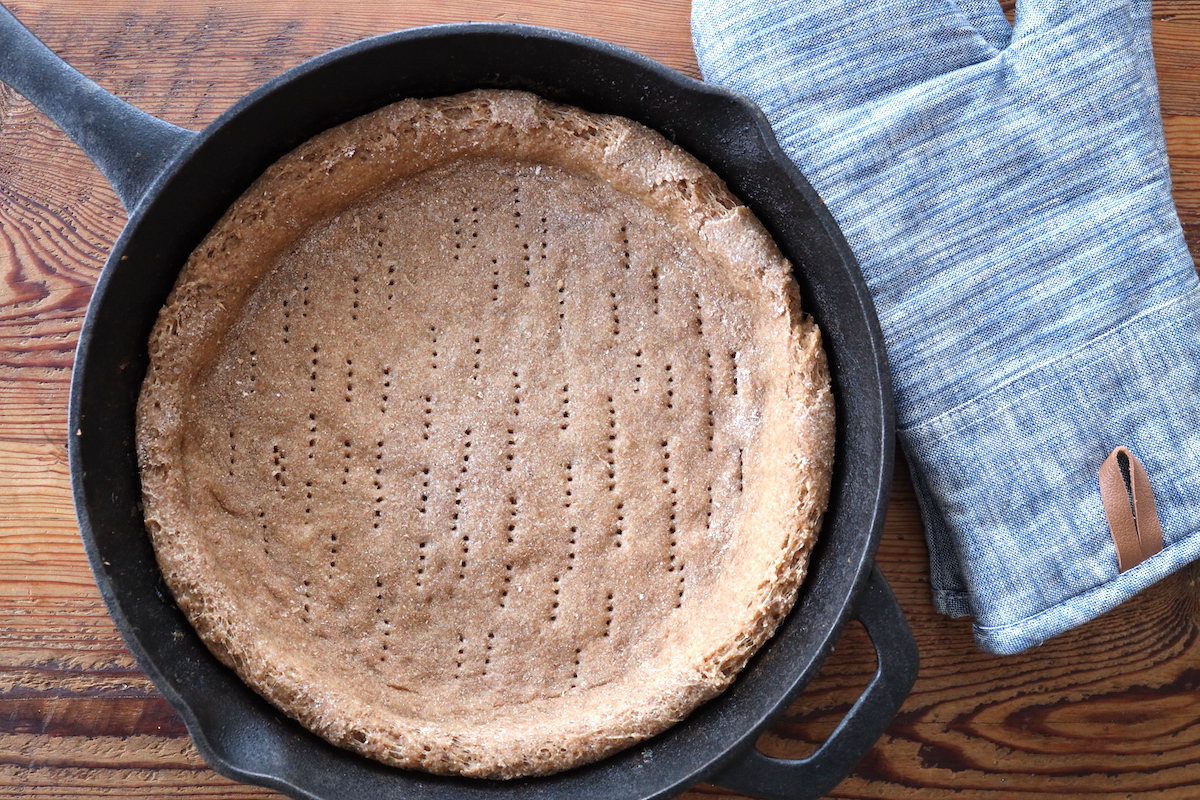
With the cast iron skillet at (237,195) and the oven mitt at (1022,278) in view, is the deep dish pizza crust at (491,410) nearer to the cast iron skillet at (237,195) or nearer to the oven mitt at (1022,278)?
the cast iron skillet at (237,195)

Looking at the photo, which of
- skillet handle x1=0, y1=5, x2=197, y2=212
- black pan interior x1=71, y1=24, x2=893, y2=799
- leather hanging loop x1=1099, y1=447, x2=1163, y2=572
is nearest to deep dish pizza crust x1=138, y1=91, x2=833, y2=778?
black pan interior x1=71, y1=24, x2=893, y2=799

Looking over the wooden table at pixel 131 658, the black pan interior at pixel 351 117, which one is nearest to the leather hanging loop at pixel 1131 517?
the wooden table at pixel 131 658

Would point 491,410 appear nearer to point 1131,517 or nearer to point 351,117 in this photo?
point 351,117

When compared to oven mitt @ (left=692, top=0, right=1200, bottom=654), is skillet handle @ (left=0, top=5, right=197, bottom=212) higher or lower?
higher

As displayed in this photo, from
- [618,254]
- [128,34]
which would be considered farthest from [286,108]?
[618,254]

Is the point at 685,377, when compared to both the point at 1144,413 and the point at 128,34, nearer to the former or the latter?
the point at 1144,413

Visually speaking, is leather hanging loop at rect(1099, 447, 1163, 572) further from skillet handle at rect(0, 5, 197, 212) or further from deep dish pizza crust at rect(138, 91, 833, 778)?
skillet handle at rect(0, 5, 197, 212)
